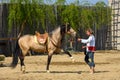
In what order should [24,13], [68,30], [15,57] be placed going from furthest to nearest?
[24,13]
[15,57]
[68,30]

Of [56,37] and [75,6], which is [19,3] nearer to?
[75,6]

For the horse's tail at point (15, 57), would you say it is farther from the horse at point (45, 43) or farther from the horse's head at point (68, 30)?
the horse's head at point (68, 30)

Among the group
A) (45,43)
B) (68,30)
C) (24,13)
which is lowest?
(45,43)

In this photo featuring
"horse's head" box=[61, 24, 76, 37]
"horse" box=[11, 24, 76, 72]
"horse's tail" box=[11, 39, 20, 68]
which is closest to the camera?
"horse's head" box=[61, 24, 76, 37]

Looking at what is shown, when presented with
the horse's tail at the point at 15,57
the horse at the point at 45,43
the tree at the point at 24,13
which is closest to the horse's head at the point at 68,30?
the horse at the point at 45,43

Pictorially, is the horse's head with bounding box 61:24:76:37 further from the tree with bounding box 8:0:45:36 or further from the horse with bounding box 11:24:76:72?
the tree with bounding box 8:0:45:36

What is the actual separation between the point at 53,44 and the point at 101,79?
3.07 m

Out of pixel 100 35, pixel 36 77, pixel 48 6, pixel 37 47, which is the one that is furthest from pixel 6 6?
pixel 36 77

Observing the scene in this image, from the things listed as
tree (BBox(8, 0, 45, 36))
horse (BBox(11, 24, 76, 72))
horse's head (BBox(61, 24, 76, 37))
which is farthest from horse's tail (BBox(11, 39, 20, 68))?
tree (BBox(8, 0, 45, 36))

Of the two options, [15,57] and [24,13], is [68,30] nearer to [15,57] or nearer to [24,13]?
[15,57]

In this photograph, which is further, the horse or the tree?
the tree

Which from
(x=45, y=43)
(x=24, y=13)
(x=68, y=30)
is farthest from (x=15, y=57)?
(x=24, y=13)

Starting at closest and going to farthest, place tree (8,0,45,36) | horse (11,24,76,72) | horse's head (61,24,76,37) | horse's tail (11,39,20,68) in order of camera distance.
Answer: horse's head (61,24,76,37)
horse (11,24,76,72)
horse's tail (11,39,20,68)
tree (8,0,45,36)

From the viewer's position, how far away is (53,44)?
47.7 feet
